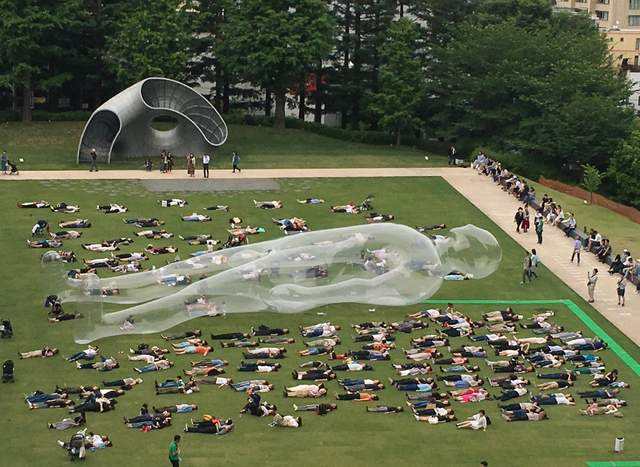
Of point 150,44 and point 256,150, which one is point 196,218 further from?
point 150,44

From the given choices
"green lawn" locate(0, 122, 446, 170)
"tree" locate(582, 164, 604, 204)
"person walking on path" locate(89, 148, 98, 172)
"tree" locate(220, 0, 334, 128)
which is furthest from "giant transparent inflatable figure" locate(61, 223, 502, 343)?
"tree" locate(220, 0, 334, 128)

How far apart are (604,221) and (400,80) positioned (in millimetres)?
24728

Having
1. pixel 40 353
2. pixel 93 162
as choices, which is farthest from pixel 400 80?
pixel 40 353

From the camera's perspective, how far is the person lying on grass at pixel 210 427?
34.7 m

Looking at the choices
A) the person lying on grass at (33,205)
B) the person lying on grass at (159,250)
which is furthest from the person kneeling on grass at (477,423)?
the person lying on grass at (33,205)

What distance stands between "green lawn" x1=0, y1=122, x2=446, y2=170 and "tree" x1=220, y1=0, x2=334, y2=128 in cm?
434

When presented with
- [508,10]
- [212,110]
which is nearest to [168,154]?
[212,110]

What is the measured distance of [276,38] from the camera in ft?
267

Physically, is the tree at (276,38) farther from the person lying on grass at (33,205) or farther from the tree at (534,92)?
the person lying on grass at (33,205)

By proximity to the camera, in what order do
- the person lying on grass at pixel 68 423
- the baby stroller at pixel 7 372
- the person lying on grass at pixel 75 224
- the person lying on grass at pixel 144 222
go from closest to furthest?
the person lying on grass at pixel 68 423, the baby stroller at pixel 7 372, the person lying on grass at pixel 75 224, the person lying on grass at pixel 144 222

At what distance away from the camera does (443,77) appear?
84.0 m

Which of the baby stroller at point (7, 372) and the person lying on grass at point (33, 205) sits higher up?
the person lying on grass at point (33, 205)

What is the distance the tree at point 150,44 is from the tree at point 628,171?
28.7 meters

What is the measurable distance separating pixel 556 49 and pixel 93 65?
3245 centimetres
